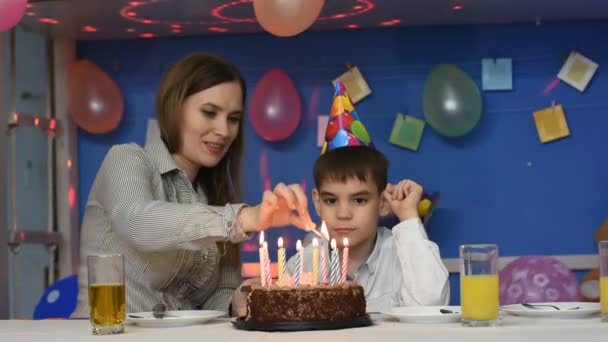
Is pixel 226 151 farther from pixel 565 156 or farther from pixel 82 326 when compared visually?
pixel 565 156

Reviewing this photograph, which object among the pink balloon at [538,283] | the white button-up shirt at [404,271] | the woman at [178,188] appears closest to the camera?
the woman at [178,188]

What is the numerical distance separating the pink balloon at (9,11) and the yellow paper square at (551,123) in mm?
2045

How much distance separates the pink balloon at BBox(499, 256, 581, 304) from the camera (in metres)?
3.11

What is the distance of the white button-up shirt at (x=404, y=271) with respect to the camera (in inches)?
84.0

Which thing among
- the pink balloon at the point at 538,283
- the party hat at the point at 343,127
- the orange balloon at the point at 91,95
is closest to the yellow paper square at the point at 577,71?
the pink balloon at the point at 538,283

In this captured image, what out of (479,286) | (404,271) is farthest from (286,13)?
(479,286)

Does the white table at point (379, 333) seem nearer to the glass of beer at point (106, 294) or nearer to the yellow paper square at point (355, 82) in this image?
the glass of beer at point (106, 294)

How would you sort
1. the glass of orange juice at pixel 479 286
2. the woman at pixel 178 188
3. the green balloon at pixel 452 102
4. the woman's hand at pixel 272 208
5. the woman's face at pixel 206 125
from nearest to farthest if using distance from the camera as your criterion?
the glass of orange juice at pixel 479 286 < the woman's hand at pixel 272 208 < the woman at pixel 178 188 < the woman's face at pixel 206 125 < the green balloon at pixel 452 102

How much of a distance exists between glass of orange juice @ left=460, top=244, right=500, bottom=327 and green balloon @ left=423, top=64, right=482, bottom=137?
7.00ft

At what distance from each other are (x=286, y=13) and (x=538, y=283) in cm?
121

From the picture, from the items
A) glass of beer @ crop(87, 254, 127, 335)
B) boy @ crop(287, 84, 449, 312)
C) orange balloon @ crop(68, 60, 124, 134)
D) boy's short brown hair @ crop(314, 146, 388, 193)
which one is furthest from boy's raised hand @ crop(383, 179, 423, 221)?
orange balloon @ crop(68, 60, 124, 134)

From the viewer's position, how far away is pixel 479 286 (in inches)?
59.7

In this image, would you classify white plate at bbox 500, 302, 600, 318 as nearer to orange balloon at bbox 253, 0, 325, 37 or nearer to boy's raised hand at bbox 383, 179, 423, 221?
boy's raised hand at bbox 383, 179, 423, 221

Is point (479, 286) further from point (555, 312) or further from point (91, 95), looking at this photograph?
point (91, 95)
